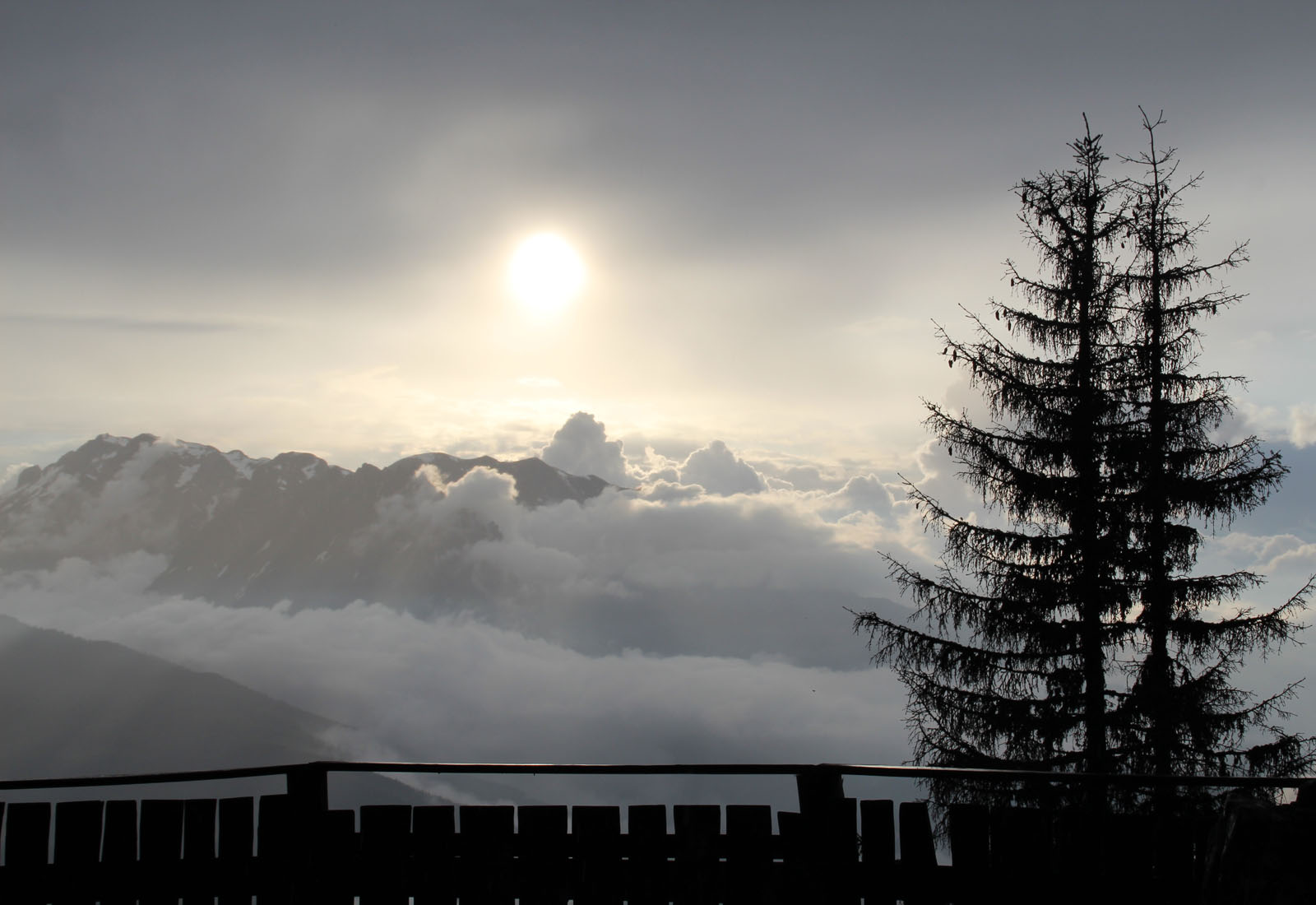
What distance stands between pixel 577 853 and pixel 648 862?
0.44 meters

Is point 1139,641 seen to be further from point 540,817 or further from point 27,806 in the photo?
point 27,806

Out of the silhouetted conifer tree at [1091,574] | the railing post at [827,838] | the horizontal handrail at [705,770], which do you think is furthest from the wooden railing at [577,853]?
the silhouetted conifer tree at [1091,574]

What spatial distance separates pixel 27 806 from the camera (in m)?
4.88

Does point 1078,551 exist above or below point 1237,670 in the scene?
above

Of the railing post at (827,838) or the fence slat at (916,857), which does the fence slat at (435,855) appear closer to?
the railing post at (827,838)

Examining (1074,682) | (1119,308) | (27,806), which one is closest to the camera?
(27,806)

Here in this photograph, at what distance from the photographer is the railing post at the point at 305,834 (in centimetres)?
496

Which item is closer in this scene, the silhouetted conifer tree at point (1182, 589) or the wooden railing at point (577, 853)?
the wooden railing at point (577, 853)

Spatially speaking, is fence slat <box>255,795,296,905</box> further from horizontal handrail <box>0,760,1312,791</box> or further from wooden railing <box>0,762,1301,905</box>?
horizontal handrail <box>0,760,1312,791</box>

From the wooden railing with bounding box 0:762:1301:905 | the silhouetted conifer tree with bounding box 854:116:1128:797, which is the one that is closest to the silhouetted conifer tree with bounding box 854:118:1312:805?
the silhouetted conifer tree with bounding box 854:116:1128:797

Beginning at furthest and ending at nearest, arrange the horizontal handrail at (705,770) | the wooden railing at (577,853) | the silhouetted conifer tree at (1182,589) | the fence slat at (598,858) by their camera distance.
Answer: the silhouetted conifer tree at (1182,589)
the fence slat at (598,858)
the wooden railing at (577,853)
the horizontal handrail at (705,770)

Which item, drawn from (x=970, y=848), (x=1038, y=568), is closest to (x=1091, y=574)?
(x=1038, y=568)

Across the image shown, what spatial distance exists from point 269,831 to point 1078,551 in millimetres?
11409

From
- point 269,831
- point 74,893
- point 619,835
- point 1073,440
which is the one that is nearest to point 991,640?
point 1073,440
